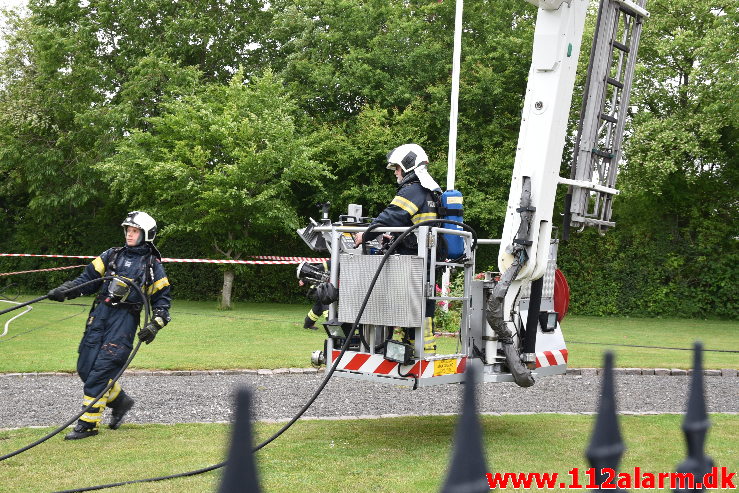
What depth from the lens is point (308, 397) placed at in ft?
30.8

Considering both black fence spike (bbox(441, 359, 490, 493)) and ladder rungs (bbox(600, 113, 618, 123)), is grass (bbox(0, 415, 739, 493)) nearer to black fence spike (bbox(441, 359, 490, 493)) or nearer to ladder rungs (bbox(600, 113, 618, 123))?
ladder rungs (bbox(600, 113, 618, 123))

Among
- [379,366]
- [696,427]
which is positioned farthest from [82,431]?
[696,427]

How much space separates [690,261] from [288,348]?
589 inches

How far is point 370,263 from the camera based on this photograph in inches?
260

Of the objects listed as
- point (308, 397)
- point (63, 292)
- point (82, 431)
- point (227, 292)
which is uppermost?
point (63, 292)

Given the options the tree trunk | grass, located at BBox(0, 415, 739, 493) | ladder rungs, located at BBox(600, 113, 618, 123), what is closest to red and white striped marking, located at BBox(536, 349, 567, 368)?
grass, located at BBox(0, 415, 739, 493)

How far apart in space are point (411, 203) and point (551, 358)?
6.93 ft

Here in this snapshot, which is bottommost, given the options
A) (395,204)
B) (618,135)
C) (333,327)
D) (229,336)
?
(229,336)

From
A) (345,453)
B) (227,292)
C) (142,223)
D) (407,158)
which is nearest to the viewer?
(345,453)

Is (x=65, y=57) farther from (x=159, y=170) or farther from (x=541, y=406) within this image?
(x=541, y=406)

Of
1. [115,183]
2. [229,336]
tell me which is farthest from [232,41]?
[229,336]

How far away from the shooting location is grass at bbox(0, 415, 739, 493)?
5598 millimetres

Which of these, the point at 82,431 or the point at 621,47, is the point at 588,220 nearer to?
the point at 621,47

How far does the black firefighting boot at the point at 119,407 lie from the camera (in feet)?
24.5
